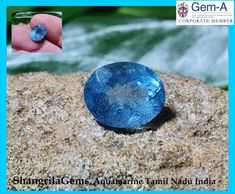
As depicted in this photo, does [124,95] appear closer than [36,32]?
Yes

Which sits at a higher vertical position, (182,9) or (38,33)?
(182,9)

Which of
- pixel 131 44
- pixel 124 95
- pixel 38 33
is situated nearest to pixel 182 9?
pixel 131 44

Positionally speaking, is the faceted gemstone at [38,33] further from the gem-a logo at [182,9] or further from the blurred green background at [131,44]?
the gem-a logo at [182,9]

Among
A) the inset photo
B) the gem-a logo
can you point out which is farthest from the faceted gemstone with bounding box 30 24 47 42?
the gem-a logo

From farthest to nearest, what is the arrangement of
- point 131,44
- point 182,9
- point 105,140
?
point 131,44 → point 182,9 → point 105,140

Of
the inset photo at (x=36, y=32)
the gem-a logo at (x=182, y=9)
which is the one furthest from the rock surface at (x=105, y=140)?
the gem-a logo at (x=182, y=9)

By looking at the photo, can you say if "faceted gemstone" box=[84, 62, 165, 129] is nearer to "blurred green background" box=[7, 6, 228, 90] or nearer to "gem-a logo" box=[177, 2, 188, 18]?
"blurred green background" box=[7, 6, 228, 90]

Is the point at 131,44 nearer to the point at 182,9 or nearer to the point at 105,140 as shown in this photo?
the point at 182,9
